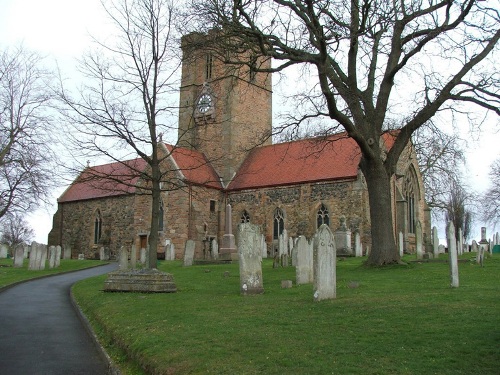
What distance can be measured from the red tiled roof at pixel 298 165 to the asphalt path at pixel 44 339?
17.3 m

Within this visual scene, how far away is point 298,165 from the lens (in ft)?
103

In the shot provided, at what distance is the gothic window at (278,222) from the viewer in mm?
30406

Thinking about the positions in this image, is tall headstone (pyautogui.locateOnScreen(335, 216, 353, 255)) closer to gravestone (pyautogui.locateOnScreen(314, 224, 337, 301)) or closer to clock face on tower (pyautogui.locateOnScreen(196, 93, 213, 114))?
clock face on tower (pyautogui.locateOnScreen(196, 93, 213, 114))

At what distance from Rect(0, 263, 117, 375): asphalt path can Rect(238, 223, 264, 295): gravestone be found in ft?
11.3

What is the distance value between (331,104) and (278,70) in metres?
2.61

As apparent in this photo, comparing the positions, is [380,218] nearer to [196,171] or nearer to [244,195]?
[244,195]

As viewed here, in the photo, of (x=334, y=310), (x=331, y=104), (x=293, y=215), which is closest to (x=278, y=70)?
(x=331, y=104)

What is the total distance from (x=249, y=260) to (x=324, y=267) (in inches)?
88.5

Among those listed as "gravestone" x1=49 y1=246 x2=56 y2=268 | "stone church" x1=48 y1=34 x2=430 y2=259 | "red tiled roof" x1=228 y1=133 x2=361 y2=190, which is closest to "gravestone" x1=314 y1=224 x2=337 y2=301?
"stone church" x1=48 y1=34 x2=430 y2=259

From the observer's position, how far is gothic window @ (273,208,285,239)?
30406mm

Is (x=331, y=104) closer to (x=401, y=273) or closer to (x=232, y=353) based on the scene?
(x=401, y=273)

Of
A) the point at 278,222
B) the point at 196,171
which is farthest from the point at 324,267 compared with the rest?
the point at 196,171

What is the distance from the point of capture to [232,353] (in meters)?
5.61

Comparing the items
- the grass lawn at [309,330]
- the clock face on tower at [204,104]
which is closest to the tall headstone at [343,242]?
the clock face on tower at [204,104]
